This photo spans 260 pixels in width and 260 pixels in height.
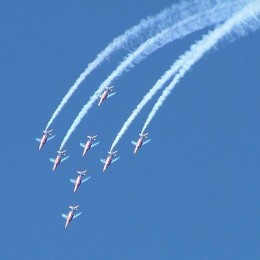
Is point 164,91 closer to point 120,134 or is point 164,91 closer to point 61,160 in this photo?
point 120,134

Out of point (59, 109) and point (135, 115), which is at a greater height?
point (59, 109)

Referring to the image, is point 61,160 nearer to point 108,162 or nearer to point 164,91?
point 108,162

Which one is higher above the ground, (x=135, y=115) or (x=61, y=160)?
(x=61, y=160)

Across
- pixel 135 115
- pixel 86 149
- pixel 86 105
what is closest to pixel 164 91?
pixel 135 115

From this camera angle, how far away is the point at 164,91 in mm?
67125

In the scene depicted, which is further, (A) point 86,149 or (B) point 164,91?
(A) point 86,149

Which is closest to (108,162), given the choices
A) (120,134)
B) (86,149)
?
(86,149)

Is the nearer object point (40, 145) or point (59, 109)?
point (59, 109)

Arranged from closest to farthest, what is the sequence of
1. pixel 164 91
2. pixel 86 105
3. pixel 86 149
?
pixel 164 91
pixel 86 105
pixel 86 149

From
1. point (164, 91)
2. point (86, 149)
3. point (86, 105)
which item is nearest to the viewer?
point (164, 91)

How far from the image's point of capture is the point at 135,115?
2731 inches

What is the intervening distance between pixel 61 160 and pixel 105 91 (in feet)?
21.0

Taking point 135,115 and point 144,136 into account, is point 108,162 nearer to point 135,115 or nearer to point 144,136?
point 144,136

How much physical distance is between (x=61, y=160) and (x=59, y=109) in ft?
19.6
